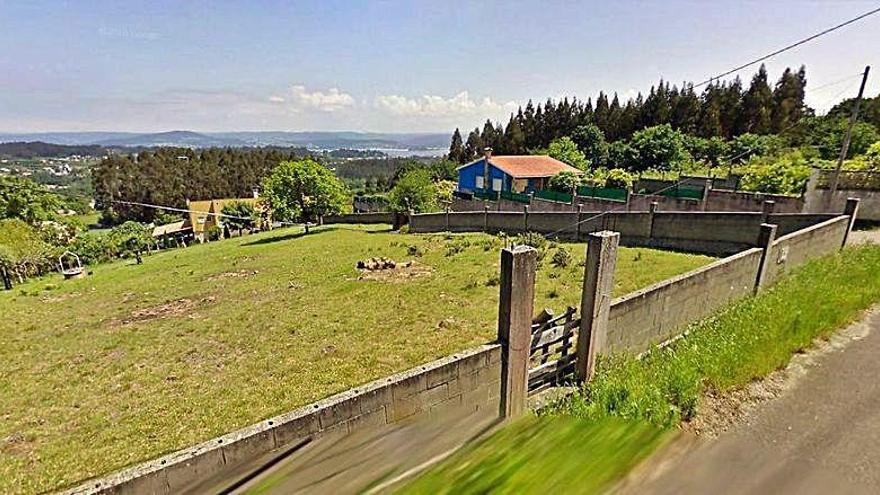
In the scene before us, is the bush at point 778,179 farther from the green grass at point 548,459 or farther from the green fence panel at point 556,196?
the green grass at point 548,459

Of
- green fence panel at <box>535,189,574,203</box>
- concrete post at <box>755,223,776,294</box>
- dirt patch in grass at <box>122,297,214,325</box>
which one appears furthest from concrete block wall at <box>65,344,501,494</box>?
green fence panel at <box>535,189,574,203</box>

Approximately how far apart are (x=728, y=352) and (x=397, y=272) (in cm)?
1036

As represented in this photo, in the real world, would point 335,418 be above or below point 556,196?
above

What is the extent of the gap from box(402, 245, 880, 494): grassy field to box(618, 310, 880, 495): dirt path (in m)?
0.25

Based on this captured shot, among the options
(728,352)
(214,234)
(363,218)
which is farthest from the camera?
(214,234)

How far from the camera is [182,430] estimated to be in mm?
6027

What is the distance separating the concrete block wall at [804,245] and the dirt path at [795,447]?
3.11 meters

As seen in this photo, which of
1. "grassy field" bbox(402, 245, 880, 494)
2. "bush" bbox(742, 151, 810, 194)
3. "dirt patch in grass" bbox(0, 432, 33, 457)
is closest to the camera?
"grassy field" bbox(402, 245, 880, 494)

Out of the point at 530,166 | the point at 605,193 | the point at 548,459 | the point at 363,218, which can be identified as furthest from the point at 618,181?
A: the point at 548,459

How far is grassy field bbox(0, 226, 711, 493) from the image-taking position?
616cm

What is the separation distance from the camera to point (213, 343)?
31.3 ft

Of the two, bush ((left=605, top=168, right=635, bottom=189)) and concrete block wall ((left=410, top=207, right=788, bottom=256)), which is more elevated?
bush ((left=605, top=168, right=635, bottom=189))

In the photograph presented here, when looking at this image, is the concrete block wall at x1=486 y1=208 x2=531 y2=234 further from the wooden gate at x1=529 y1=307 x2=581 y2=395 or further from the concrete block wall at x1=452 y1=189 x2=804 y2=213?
the wooden gate at x1=529 y1=307 x2=581 y2=395

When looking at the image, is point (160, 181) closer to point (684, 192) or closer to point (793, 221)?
point (684, 192)
